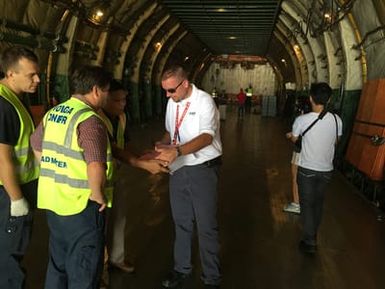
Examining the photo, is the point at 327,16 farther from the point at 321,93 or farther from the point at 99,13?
the point at 321,93

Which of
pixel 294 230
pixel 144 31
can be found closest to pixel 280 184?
pixel 294 230

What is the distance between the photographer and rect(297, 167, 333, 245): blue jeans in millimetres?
4203

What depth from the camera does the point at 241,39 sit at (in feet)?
66.4

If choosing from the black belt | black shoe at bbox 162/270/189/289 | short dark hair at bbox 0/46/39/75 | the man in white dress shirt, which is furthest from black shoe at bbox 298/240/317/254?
Answer: short dark hair at bbox 0/46/39/75

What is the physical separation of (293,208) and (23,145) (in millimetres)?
4001

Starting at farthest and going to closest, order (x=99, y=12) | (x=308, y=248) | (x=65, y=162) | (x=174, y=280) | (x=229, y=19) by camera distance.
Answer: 1. (x=229, y=19)
2. (x=99, y=12)
3. (x=308, y=248)
4. (x=174, y=280)
5. (x=65, y=162)

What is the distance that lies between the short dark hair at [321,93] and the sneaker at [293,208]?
201 centimetres

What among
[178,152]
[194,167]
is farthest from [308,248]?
[178,152]

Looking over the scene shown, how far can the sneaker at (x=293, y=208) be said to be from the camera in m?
5.56

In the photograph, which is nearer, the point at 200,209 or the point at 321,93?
the point at 200,209

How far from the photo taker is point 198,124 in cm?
317

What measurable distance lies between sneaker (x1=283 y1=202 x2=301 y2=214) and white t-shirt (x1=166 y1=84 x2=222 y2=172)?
8.90 feet

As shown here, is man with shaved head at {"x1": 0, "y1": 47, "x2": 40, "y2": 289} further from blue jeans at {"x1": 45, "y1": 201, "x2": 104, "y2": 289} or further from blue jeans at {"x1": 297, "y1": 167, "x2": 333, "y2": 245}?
blue jeans at {"x1": 297, "y1": 167, "x2": 333, "y2": 245}

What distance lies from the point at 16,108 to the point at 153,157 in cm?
99
